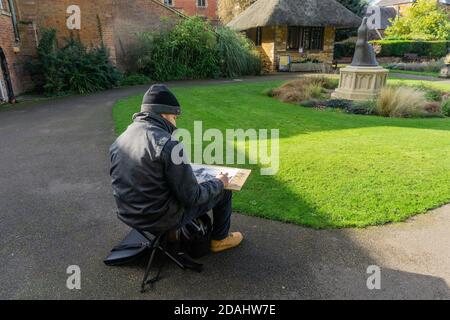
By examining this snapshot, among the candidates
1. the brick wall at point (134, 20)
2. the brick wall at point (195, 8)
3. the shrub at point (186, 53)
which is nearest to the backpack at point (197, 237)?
the shrub at point (186, 53)

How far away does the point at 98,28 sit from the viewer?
16.0 meters

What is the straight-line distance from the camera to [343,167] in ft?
17.7

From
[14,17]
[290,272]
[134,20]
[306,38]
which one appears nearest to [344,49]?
[306,38]

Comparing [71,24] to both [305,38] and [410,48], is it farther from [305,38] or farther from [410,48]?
[410,48]

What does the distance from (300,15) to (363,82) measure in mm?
12783

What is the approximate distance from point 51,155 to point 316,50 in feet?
71.1

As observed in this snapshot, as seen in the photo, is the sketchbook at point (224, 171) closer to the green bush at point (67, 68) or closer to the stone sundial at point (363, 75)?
the stone sundial at point (363, 75)

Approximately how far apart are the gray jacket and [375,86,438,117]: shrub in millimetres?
8834

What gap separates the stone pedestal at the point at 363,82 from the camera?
11188 millimetres

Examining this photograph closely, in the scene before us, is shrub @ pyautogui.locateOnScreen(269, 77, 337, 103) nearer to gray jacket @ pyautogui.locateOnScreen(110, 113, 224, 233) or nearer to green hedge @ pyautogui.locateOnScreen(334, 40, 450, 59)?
gray jacket @ pyautogui.locateOnScreen(110, 113, 224, 233)

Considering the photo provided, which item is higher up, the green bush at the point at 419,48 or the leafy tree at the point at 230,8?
the leafy tree at the point at 230,8

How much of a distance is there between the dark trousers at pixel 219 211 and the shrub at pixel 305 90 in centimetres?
886
